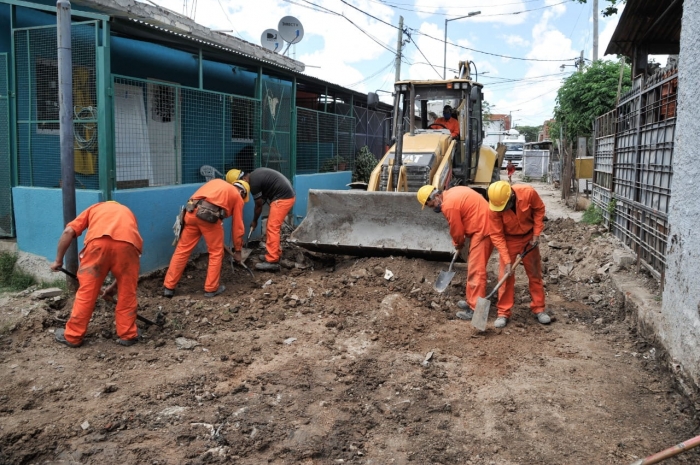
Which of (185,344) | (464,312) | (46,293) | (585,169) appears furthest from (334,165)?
(185,344)

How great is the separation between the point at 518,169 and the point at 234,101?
33.9 m

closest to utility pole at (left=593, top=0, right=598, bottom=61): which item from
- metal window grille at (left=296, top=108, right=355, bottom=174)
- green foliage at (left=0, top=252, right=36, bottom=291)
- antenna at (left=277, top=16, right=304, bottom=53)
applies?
metal window grille at (left=296, top=108, right=355, bottom=174)

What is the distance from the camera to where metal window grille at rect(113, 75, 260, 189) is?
734 cm

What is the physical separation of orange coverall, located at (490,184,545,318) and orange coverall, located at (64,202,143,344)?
346 cm

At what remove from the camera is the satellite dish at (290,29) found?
45.1 feet

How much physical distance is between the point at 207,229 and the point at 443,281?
8.84ft

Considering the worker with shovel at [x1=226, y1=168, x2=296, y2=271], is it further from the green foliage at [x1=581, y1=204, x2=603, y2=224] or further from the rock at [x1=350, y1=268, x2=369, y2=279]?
the green foliage at [x1=581, y1=204, x2=603, y2=224]

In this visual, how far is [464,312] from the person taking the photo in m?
6.29

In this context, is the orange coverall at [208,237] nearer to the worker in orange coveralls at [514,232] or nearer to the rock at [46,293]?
the rock at [46,293]

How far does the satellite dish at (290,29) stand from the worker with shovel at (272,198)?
6671 mm

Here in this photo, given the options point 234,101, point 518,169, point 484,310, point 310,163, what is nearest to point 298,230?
point 234,101

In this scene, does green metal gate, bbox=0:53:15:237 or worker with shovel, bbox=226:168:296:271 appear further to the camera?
worker with shovel, bbox=226:168:296:271

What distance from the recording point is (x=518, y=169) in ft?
132

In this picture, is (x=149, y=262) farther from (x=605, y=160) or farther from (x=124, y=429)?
(x=605, y=160)
